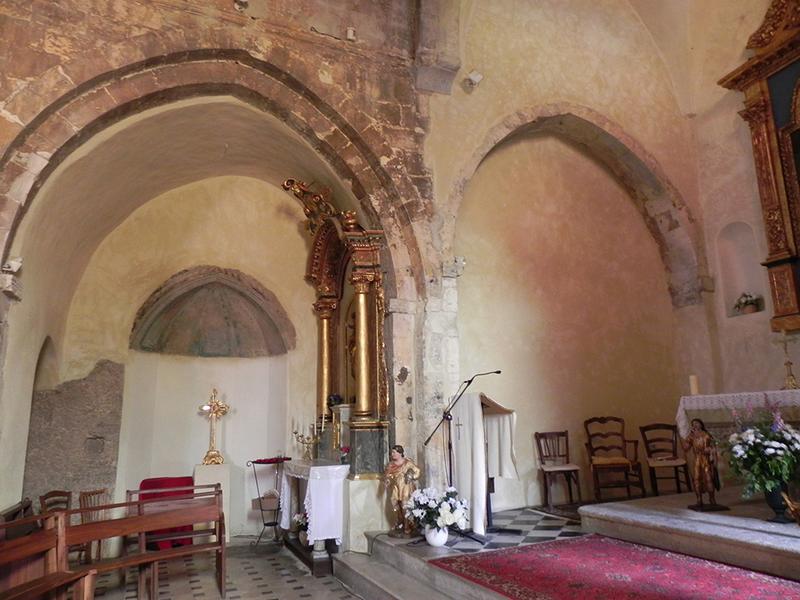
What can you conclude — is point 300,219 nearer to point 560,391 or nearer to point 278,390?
point 278,390

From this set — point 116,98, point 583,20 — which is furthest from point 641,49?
point 116,98

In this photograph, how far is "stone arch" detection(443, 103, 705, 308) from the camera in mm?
7762

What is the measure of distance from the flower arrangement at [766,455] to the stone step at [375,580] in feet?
7.85

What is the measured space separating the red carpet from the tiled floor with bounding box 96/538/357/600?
4.43ft

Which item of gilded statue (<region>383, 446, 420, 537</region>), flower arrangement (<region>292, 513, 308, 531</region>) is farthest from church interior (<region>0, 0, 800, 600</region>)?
flower arrangement (<region>292, 513, 308, 531</region>)

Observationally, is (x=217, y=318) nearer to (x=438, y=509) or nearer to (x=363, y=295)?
(x=363, y=295)

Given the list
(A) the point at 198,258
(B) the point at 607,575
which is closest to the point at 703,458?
(B) the point at 607,575

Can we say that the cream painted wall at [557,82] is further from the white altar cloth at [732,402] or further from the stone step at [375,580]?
the stone step at [375,580]

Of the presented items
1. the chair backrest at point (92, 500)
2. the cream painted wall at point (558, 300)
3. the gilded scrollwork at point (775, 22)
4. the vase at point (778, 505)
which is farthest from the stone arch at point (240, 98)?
the gilded scrollwork at point (775, 22)

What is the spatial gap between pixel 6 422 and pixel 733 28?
947cm

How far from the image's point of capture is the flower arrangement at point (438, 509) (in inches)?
198

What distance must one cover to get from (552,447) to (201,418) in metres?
4.54

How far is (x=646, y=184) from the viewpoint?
27.1ft

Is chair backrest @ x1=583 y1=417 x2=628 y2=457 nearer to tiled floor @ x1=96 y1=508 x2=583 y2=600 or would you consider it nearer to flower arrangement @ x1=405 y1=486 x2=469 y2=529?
tiled floor @ x1=96 y1=508 x2=583 y2=600
